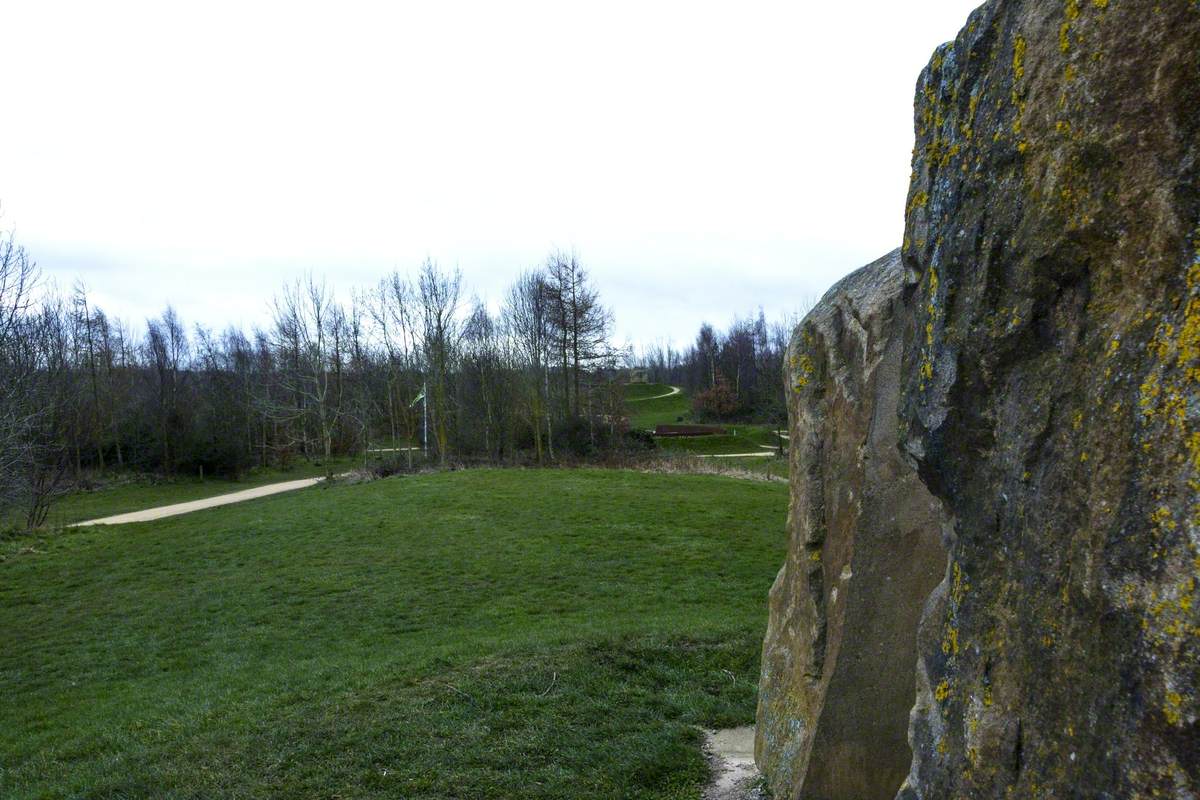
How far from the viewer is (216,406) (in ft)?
160

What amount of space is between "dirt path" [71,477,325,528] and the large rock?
28.9 metres

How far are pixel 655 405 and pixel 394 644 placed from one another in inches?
2788

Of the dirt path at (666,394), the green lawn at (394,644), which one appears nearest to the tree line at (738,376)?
the dirt path at (666,394)

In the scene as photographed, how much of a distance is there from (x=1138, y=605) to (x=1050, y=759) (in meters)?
0.51

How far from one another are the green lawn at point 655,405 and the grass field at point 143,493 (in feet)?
92.8

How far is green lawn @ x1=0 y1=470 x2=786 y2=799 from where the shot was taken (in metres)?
5.84

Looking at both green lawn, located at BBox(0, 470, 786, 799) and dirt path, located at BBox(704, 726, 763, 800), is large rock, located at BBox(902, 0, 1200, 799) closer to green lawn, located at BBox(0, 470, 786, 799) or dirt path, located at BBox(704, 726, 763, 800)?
dirt path, located at BBox(704, 726, 763, 800)

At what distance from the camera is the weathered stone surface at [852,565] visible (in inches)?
185

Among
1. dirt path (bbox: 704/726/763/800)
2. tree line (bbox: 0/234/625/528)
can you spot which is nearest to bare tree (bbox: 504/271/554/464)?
tree line (bbox: 0/234/625/528)

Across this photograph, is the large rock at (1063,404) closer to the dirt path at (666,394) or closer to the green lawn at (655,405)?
the green lawn at (655,405)

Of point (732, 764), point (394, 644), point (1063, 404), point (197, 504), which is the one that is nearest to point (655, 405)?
point (197, 504)

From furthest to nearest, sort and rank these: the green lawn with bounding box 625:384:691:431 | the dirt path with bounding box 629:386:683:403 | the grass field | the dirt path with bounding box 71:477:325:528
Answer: the dirt path with bounding box 629:386:683:403, the green lawn with bounding box 625:384:691:431, the grass field, the dirt path with bounding box 71:477:325:528

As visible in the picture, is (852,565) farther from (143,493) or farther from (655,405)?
(655,405)

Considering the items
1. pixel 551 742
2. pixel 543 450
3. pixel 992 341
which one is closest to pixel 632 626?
pixel 551 742
